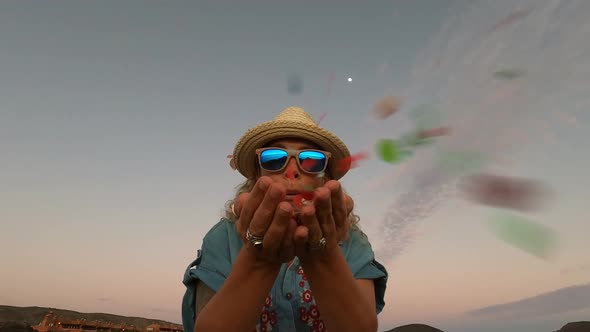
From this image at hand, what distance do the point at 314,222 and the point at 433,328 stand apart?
24.4 m

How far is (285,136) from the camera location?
449 cm

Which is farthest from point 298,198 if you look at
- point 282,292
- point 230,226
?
point 230,226

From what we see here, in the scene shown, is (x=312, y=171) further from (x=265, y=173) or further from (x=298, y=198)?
(x=298, y=198)

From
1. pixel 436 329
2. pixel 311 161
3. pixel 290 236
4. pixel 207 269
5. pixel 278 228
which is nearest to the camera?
pixel 278 228

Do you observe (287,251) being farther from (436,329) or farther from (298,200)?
(436,329)

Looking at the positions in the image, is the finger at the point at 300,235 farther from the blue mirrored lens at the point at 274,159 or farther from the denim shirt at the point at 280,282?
the denim shirt at the point at 280,282

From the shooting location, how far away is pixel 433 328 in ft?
78.3

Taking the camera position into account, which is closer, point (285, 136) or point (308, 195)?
point (308, 195)

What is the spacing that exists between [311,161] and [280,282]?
1551mm

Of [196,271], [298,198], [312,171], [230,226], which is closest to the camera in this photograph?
[298,198]

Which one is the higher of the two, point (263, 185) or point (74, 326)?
point (263, 185)

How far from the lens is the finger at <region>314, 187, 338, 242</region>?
2.91m

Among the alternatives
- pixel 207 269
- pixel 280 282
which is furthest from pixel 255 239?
pixel 280 282

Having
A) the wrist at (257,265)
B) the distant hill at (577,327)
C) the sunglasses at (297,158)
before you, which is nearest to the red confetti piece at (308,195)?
the wrist at (257,265)
